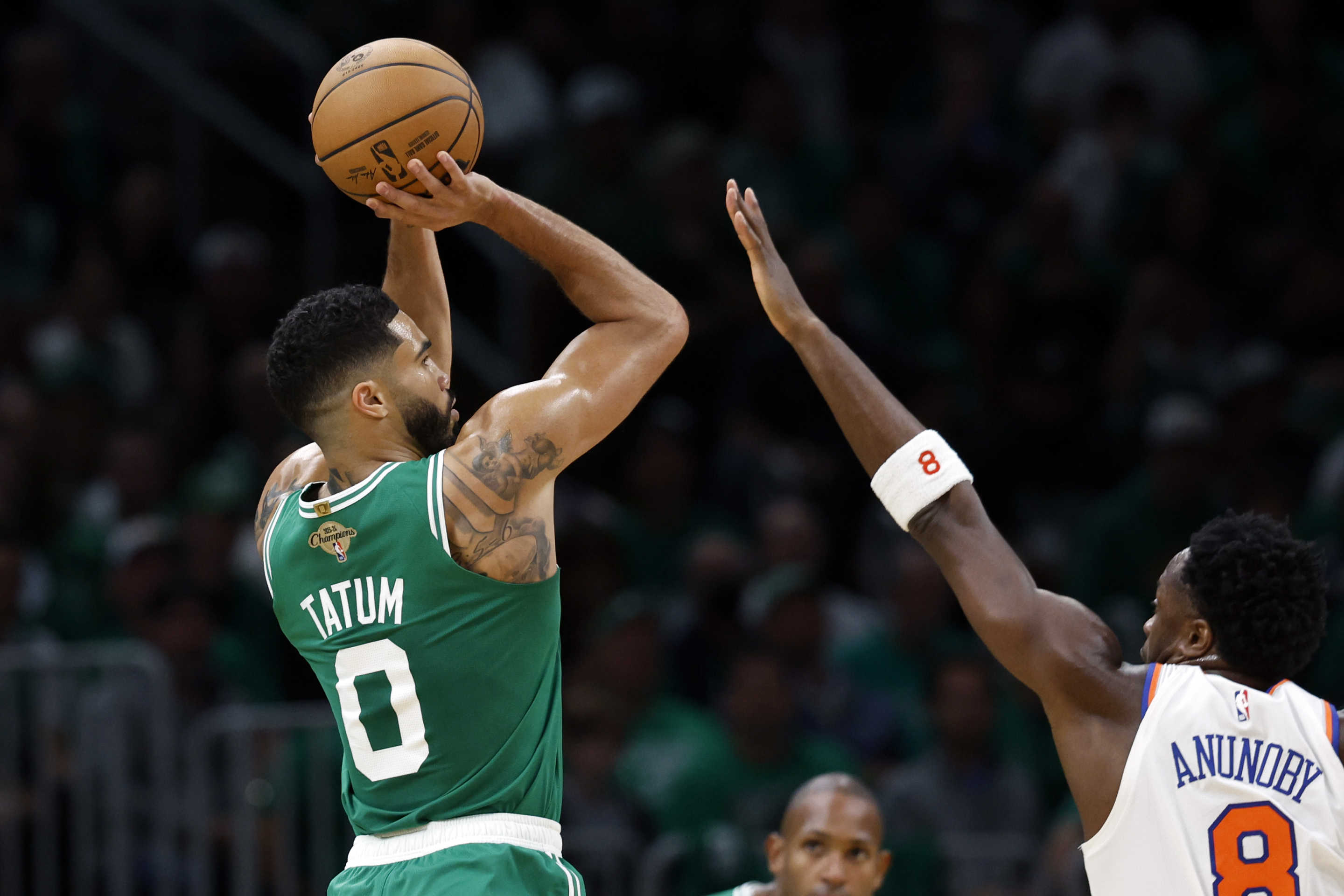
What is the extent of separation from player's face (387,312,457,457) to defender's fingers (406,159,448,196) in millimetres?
306

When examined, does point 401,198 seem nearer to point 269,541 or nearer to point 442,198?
point 442,198

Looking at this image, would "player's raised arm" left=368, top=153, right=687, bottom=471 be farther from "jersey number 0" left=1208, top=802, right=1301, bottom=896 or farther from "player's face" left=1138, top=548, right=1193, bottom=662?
"jersey number 0" left=1208, top=802, right=1301, bottom=896

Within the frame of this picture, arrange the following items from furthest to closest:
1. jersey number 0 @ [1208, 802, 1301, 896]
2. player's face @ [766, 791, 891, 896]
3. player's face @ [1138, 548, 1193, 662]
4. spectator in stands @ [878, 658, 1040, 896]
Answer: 1. spectator in stands @ [878, 658, 1040, 896]
2. player's face @ [766, 791, 891, 896]
3. player's face @ [1138, 548, 1193, 662]
4. jersey number 0 @ [1208, 802, 1301, 896]

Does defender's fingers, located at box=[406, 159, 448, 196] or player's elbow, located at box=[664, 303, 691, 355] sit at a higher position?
defender's fingers, located at box=[406, 159, 448, 196]

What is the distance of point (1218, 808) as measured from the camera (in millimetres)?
3674

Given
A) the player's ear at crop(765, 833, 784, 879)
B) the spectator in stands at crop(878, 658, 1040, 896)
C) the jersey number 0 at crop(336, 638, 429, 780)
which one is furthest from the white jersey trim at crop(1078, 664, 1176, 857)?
the spectator in stands at crop(878, 658, 1040, 896)

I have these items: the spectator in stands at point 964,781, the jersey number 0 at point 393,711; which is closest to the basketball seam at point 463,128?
the jersey number 0 at point 393,711

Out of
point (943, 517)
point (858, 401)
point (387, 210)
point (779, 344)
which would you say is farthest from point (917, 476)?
point (779, 344)

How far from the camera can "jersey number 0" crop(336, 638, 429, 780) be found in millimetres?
3857

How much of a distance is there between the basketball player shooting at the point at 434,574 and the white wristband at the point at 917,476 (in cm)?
59

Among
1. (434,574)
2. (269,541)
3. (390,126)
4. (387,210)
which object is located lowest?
(434,574)

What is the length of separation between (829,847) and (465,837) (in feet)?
5.68

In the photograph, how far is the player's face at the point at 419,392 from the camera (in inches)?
159

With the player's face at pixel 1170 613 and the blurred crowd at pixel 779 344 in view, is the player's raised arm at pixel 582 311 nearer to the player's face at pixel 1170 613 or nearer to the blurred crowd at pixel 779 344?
the player's face at pixel 1170 613
